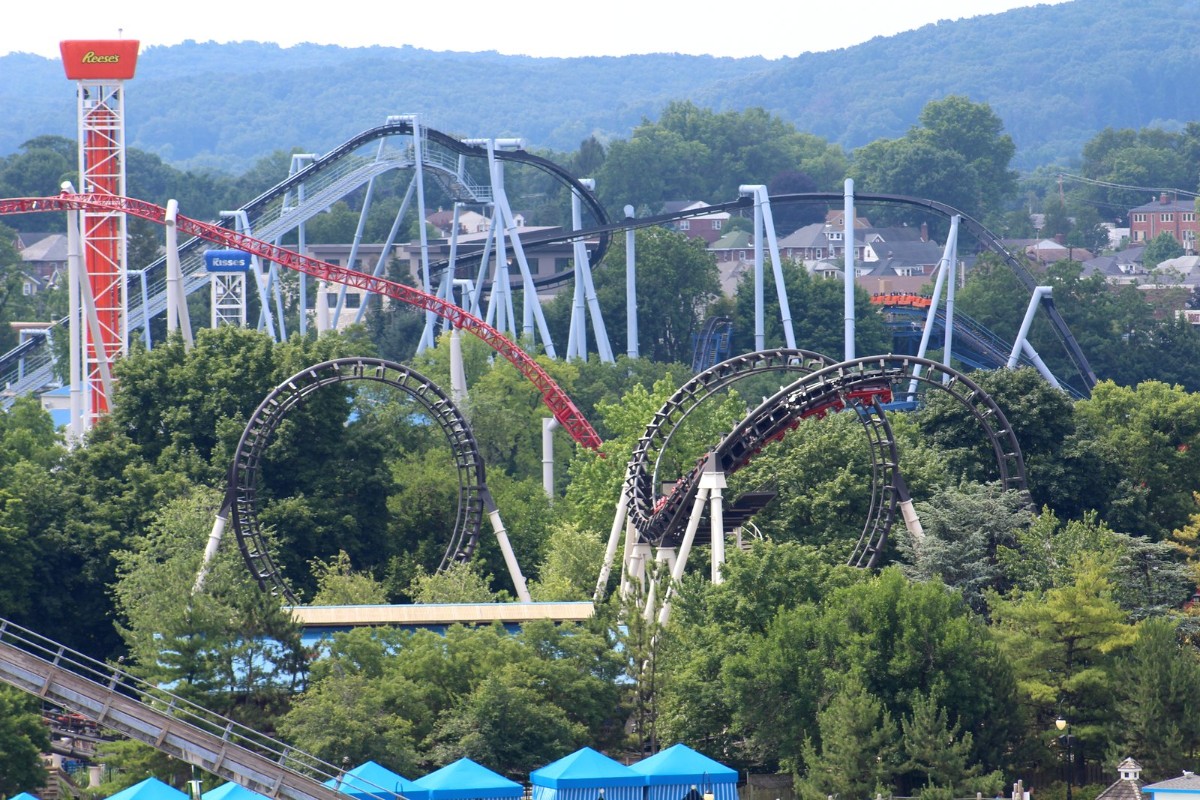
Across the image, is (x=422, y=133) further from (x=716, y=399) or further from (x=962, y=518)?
(x=962, y=518)

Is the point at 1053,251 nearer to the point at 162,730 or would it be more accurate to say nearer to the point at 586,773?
the point at 586,773

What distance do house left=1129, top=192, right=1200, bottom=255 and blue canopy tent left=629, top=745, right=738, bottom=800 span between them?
16135 cm

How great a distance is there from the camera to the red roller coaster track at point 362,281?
213 feet

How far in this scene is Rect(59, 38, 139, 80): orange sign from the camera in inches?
2849

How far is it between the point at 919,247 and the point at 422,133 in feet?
277

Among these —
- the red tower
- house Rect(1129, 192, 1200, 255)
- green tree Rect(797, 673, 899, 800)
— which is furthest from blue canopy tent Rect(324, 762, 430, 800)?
house Rect(1129, 192, 1200, 255)

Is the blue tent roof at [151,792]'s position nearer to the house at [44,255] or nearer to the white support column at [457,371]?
the white support column at [457,371]

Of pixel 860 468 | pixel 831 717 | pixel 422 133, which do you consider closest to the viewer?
pixel 831 717

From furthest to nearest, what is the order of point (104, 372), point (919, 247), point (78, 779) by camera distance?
1. point (919, 247)
2. point (104, 372)
3. point (78, 779)

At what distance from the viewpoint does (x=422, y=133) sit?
A: 8888 cm

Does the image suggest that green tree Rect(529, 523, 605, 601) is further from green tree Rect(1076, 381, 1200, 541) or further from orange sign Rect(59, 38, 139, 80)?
orange sign Rect(59, 38, 139, 80)

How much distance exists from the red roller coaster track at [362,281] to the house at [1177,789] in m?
28.7

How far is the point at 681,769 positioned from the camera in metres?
38.7

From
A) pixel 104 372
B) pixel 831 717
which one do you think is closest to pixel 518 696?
pixel 831 717
